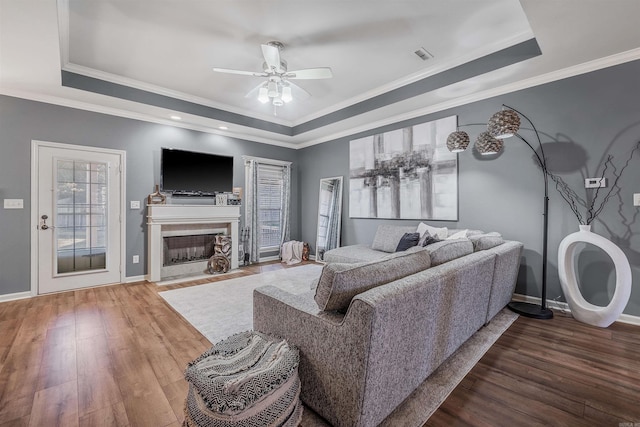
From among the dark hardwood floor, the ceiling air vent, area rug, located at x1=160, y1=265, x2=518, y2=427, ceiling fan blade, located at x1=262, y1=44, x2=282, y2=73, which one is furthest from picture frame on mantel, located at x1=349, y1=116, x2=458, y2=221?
ceiling fan blade, located at x1=262, y1=44, x2=282, y2=73

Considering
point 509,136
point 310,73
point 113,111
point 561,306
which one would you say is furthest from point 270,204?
Result: point 561,306

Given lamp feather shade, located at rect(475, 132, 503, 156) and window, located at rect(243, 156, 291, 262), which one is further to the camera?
window, located at rect(243, 156, 291, 262)

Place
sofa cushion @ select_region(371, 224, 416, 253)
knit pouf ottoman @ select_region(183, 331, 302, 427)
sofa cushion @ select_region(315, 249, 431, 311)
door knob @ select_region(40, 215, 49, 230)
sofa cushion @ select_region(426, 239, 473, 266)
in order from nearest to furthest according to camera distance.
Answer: knit pouf ottoman @ select_region(183, 331, 302, 427) < sofa cushion @ select_region(315, 249, 431, 311) < sofa cushion @ select_region(426, 239, 473, 266) < door knob @ select_region(40, 215, 49, 230) < sofa cushion @ select_region(371, 224, 416, 253)

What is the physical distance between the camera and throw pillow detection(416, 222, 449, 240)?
367 cm

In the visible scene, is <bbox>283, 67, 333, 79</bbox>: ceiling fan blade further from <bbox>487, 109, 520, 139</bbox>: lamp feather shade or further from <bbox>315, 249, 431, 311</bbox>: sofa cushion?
<bbox>315, 249, 431, 311</bbox>: sofa cushion

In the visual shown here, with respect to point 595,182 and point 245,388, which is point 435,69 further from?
point 245,388

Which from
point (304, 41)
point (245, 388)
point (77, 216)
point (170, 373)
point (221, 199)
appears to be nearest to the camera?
point (245, 388)

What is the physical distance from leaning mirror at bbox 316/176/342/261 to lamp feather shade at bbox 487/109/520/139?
123 inches

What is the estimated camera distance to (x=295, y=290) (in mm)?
3818

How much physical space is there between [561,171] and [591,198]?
0.40 m

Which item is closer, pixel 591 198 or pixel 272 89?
pixel 591 198

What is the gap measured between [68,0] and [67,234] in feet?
9.68

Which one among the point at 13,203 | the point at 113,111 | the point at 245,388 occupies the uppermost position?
the point at 113,111

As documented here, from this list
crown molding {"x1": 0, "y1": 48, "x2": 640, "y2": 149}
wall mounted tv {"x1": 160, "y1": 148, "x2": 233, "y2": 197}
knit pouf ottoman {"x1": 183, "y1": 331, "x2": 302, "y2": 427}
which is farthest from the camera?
wall mounted tv {"x1": 160, "y1": 148, "x2": 233, "y2": 197}
